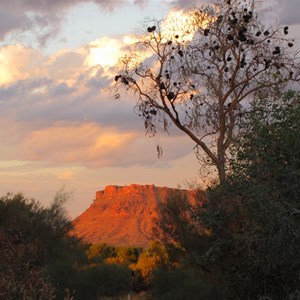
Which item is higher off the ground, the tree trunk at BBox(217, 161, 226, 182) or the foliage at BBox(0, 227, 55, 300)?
the tree trunk at BBox(217, 161, 226, 182)

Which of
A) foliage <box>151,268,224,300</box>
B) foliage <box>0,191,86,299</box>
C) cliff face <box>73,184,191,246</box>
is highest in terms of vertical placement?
cliff face <box>73,184,191,246</box>

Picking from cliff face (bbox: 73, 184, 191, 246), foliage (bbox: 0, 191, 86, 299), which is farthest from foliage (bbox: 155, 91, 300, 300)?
cliff face (bbox: 73, 184, 191, 246)

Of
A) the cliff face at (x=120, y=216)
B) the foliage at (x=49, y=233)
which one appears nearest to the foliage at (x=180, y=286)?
the foliage at (x=49, y=233)

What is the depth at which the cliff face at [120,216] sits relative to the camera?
4240 inches

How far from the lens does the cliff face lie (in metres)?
108

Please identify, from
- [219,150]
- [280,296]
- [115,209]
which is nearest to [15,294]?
[280,296]

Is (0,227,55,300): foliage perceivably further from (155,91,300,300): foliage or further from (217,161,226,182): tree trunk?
(217,161,226,182): tree trunk

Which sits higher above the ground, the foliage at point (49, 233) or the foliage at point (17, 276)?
the foliage at point (49, 233)

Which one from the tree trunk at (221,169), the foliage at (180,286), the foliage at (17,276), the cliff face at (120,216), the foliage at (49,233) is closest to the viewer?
the foliage at (17,276)

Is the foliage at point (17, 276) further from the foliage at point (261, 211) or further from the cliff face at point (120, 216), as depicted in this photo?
the cliff face at point (120, 216)

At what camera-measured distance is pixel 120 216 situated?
121375mm

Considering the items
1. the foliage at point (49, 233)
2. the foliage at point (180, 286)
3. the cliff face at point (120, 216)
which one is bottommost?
the foliage at point (180, 286)

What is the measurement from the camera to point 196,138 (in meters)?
25.8

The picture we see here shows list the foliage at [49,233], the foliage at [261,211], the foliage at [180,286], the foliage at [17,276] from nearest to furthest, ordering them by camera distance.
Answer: the foliage at [17,276]
the foliage at [261,211]
the foliage at [180,286]
the foliage at [49,233]
